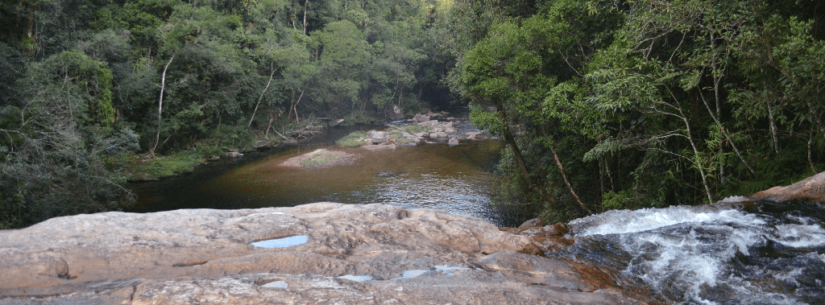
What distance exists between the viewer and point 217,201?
19984 millimetres

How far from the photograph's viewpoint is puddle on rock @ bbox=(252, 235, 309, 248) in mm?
6246

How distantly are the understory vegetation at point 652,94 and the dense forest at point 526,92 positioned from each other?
5 cm

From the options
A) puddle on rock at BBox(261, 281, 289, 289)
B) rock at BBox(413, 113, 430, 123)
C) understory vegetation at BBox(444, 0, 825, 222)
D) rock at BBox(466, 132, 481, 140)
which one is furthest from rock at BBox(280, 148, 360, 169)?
puddle on rock at BBox(261, 281, 289, 289)

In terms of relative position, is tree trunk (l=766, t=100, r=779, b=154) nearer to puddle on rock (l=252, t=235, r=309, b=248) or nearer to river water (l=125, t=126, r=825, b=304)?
river water (l=125, t=126, r=825, b=304)

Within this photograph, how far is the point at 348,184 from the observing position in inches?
896

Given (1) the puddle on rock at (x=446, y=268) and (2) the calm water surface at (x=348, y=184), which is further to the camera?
(2) the calm water surface at (x=348, y=184)

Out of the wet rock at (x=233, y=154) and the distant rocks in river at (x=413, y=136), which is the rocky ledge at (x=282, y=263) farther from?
the distant rocks in river at (x=413, y=136)

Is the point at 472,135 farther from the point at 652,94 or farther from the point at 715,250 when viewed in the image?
the point at 715,250

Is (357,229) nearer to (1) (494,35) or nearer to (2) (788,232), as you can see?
(2) (788,232)

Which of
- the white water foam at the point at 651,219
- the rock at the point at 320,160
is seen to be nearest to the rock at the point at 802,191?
the white water foam at the point at 651,219

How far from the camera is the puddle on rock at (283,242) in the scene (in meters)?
6.25

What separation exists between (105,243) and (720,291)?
7.85 m

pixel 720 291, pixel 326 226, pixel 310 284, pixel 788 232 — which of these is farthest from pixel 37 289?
pixel 788 232

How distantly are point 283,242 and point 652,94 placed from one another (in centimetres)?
759
